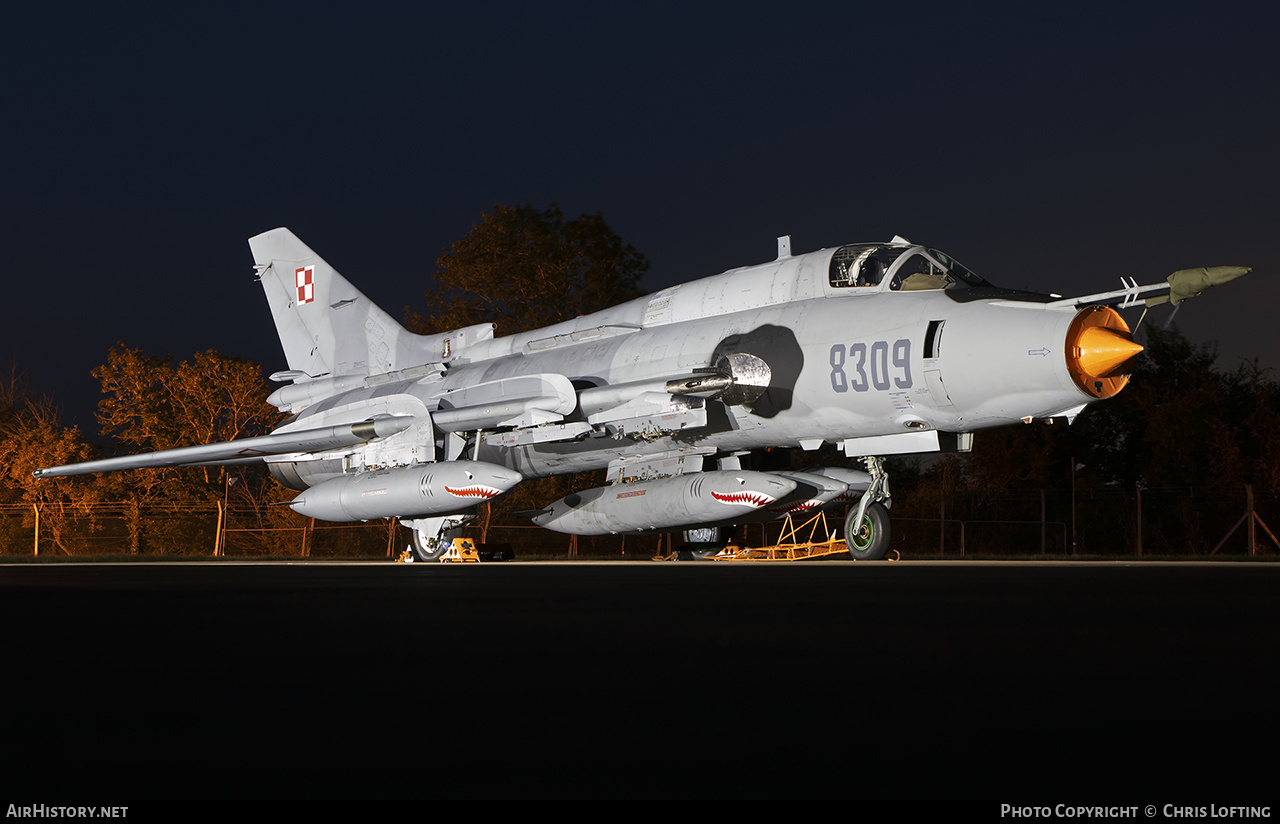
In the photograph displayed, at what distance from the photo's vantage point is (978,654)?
387cm

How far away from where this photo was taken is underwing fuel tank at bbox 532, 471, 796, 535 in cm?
1327

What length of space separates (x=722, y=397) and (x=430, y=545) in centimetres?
620

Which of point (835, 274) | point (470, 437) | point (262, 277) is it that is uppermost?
point (262, 277)

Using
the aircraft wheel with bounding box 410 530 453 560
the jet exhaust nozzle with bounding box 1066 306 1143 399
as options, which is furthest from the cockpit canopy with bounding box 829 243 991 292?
the aircraft wheel with bounding box 410 530 453 560

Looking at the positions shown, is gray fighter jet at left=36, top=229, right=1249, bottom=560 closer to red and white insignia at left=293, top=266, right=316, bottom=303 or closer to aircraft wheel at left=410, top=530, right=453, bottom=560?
aircraft wheel at left=410, top=530, right=453, bottom=560

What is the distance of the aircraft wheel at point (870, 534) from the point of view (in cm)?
1333

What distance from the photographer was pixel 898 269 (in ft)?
43.7

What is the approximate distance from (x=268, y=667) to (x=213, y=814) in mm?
1790

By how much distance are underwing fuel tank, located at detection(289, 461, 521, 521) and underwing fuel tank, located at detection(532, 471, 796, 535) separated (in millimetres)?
1234

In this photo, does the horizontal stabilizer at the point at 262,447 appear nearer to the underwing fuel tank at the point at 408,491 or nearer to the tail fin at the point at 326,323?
the underwing fuel tank at the point at 408,491

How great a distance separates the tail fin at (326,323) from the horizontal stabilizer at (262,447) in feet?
8.23

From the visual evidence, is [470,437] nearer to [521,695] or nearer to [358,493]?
[358,493]

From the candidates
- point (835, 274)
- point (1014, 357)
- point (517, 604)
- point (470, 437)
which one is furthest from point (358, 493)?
point (517, 604)

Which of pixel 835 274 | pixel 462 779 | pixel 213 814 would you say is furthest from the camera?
pixel 835 274
